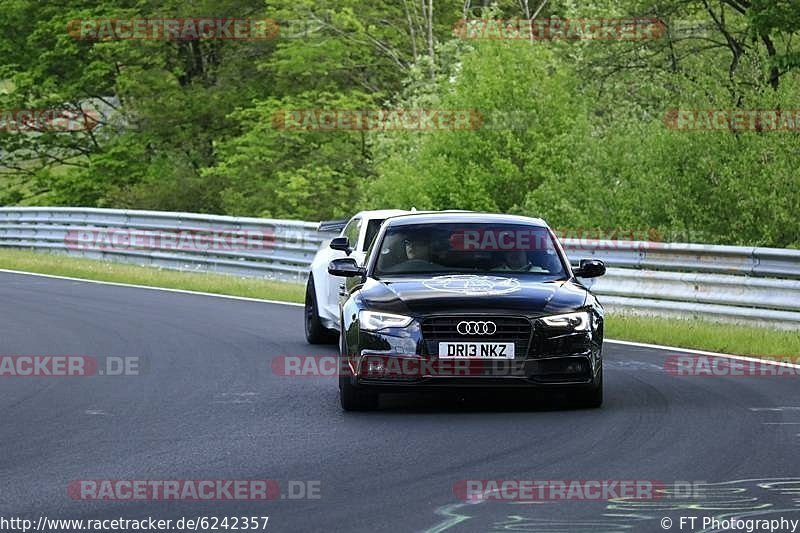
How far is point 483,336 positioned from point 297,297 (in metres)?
13.2

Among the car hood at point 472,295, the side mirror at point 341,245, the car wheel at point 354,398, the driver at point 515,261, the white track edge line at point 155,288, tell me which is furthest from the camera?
the white track edge line at point 155,288

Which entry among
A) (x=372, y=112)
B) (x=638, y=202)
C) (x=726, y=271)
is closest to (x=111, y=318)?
(x=726, y=271)

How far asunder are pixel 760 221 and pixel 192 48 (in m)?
33.7

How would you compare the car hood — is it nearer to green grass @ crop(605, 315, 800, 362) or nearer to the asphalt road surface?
the asphalt road surface

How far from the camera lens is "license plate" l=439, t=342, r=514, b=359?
11.4m

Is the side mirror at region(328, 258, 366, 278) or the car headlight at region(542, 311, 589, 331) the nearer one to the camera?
the car headlight at region(542, 311, 589, 331)

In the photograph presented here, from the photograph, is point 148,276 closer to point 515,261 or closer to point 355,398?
point 515,261

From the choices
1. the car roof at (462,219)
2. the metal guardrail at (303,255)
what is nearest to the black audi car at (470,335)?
the car roof at (462,219)

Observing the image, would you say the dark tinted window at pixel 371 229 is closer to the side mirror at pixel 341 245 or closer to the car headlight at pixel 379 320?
the side mirror at pixel 341 245

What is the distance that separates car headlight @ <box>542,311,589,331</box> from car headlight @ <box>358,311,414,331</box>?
3.21ft

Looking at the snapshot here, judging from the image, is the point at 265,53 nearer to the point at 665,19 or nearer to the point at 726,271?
the point at 665,19

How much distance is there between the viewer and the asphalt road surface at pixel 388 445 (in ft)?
25.7

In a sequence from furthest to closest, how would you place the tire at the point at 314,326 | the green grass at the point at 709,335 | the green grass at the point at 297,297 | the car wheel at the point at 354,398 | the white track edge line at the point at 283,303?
1. the tire at the point at 314,326
2. the green grass at the point at 297,297
3. the green grass at the point at 709,335
4. the white track edge line at the point at 283,303
5. the car wheel at the point at 354,398

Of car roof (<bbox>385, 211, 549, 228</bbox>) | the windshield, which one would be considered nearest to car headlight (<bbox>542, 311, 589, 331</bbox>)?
the windshield
